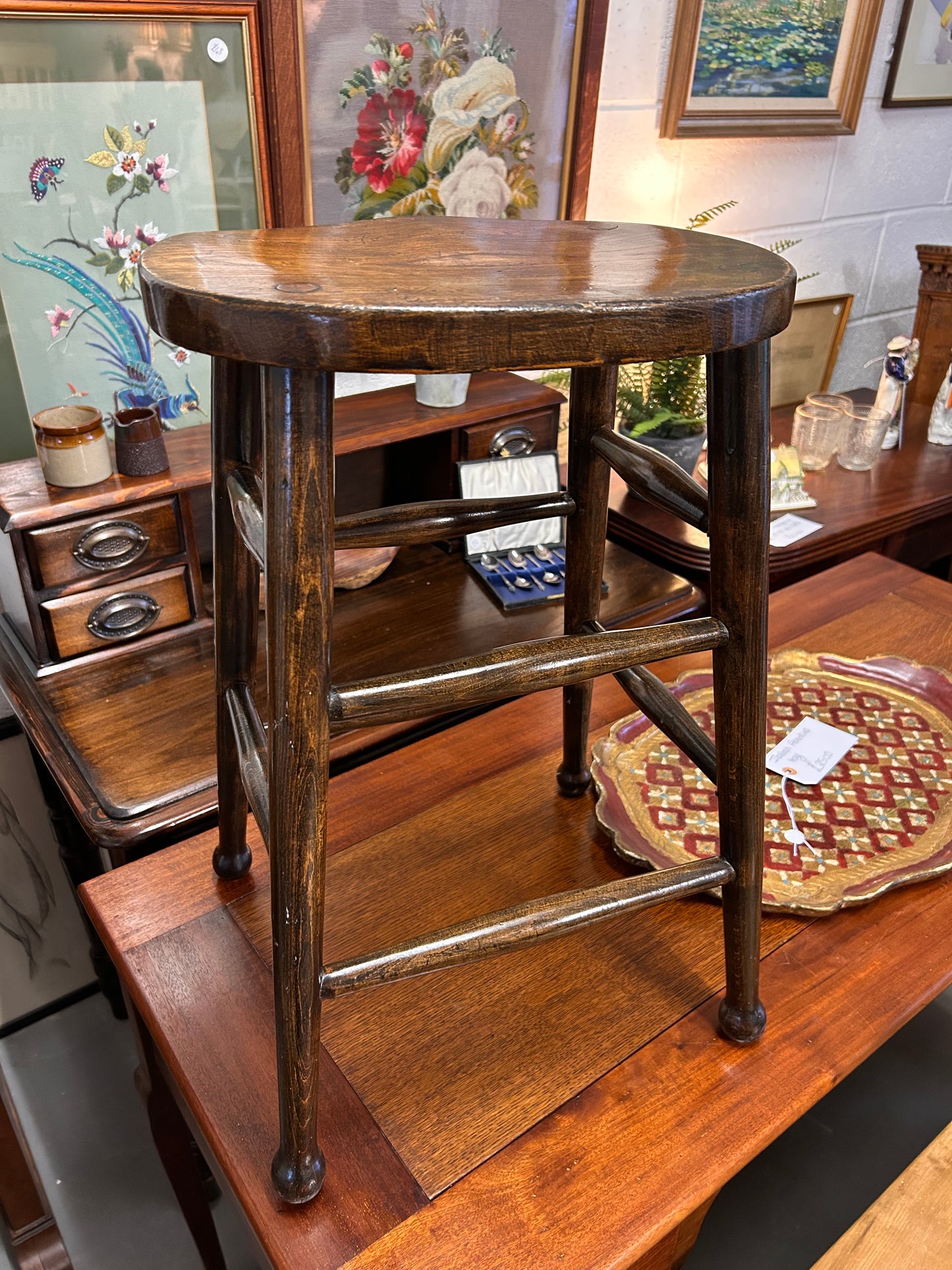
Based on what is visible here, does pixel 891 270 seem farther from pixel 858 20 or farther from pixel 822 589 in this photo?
pixel 822 589

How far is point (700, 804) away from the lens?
3.02 feet

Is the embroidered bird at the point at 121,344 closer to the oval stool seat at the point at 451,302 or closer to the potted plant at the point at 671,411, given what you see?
the oval stool seat at the point at 451,302

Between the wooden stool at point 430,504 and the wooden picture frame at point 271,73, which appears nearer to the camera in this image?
the wooden stool at point 430,504

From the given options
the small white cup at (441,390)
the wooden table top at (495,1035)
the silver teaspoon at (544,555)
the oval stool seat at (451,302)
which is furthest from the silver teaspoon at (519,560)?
the oval stool seat at (451,302)

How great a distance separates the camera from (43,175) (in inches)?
40.8

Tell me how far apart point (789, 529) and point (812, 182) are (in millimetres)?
979

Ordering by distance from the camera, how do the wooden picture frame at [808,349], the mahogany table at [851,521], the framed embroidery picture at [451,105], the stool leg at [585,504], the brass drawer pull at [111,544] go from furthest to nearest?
the wooden picture frame at [808,349], the mahogany table at [851,521], the framed embroidery picture at [451,105], the brass drawer pull at [111,544], the stool leg at [585,504]

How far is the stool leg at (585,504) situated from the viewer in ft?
2.59

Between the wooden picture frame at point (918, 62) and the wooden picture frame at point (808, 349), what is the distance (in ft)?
1.44

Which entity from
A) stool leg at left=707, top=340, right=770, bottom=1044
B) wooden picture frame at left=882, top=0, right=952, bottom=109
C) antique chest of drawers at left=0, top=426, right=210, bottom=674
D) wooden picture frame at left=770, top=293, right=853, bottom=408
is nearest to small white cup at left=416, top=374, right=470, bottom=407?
antique chest of drawers at left=0, top=426, right=210, bottom=674

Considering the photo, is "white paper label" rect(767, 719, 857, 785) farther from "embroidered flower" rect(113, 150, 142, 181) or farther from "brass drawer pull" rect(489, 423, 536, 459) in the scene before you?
"embroidered flower" rect(113, 150, 142, 181)

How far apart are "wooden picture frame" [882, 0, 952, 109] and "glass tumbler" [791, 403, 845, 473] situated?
0.85 m

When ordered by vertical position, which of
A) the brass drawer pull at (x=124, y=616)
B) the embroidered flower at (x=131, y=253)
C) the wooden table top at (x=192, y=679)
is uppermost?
the embroidered flower at (x=131, y=253)

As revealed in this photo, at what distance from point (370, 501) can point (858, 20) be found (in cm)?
149
